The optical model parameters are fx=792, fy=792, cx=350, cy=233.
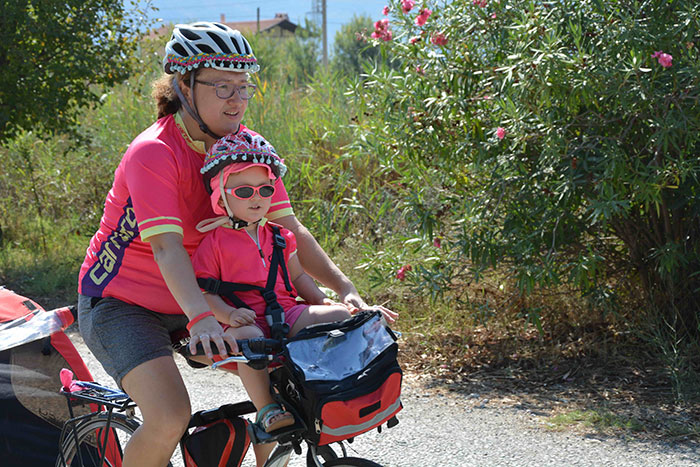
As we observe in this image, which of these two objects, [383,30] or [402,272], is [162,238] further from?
[383,30]

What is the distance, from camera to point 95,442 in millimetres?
3203

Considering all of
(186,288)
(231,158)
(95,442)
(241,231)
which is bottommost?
(95,442)

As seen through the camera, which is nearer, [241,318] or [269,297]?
[241,318]

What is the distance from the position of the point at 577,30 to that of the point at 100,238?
9.34ft

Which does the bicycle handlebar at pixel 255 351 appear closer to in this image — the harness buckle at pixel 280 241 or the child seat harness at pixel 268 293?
the child seat harness at pixel 268 293

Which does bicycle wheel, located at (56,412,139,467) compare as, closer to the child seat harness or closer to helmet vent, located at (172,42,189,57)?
the child seat harness

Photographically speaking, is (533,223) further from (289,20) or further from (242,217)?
(289,20)

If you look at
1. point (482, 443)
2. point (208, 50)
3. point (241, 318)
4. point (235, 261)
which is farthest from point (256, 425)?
point (482, 443)

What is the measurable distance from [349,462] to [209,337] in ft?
1.90

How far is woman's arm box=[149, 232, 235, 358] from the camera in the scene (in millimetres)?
2350

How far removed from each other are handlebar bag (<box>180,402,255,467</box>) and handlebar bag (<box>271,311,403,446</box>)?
1.81ft

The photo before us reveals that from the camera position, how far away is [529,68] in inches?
180

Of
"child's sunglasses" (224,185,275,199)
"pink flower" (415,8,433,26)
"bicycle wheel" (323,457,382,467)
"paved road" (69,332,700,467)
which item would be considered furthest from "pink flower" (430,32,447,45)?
"bicycle wheel" (323,457,382,467)

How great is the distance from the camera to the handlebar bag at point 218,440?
289cm
